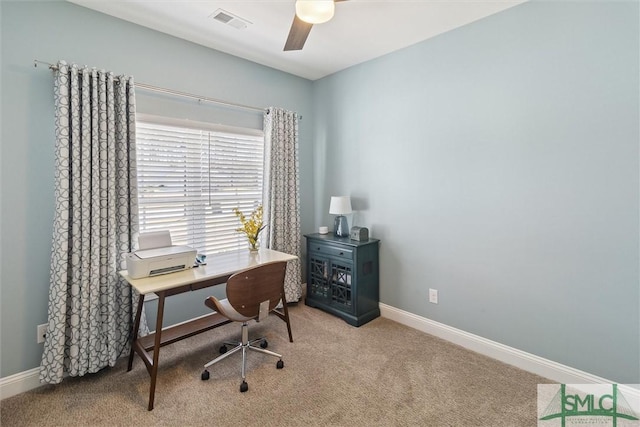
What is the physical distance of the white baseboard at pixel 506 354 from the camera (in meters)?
2.01

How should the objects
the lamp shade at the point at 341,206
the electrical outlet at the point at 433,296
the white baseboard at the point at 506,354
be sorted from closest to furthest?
1. the white baseboard at the point at 506,354
2. the electrical outlet at the point at 433,296
3. the lamp shade at the point at 341,206

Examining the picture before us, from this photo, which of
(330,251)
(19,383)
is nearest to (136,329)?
(19,383)

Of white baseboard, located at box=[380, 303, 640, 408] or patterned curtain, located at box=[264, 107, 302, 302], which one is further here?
patterned curtain, located at box=[264, 107, 302, 302]

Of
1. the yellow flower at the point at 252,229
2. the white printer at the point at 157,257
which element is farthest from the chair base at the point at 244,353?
Answer: the yellow flower at the point at 252,229

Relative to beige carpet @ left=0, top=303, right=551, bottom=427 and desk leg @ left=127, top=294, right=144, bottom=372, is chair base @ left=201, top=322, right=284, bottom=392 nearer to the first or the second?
beige carpet @ left=0, top=303, right=551, bottom=427

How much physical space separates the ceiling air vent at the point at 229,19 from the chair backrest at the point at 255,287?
6.39 ft

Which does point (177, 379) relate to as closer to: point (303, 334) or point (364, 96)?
point (303, 334)

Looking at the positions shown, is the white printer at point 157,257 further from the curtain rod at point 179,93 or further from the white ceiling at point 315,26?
the white ceiling at point 315,26

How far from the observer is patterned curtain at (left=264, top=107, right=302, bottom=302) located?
328 cm

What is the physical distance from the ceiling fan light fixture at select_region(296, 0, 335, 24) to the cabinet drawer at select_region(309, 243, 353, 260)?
1.97 m

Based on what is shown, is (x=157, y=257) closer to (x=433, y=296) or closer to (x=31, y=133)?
(x=31, y=133)

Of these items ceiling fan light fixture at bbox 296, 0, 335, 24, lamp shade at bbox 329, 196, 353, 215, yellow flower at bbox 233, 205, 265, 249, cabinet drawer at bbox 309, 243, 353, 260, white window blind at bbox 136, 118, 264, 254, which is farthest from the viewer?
lamp shade at bbox 329, 196, 353, 215

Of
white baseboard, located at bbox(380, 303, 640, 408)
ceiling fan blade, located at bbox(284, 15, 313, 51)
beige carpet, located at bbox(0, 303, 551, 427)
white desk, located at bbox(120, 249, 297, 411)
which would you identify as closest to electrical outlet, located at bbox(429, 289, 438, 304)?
white baseboard, located at bbox(380, 303, 640, 408)

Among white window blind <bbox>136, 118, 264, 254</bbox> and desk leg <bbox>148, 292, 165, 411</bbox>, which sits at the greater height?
white window blind <bbox>136, 118, 264, 254</bbox>
